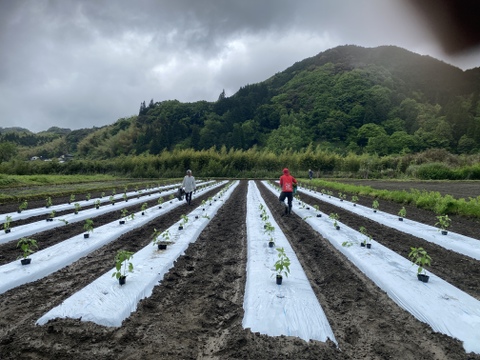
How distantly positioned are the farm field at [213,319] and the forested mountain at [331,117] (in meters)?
55.2

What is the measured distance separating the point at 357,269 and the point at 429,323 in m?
1.59

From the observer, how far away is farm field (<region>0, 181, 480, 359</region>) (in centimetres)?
224

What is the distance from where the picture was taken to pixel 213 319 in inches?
111

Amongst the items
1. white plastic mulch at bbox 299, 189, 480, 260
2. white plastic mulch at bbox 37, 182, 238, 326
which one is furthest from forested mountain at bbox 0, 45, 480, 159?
white plastic mulch at bbox 37, 182, 238, 326

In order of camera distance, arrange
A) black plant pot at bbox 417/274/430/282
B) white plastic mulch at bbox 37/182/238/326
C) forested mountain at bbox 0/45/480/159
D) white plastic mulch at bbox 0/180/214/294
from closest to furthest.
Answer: white plastic mulch at bbox 37/182/238/326 < black plant pot at bbox 417/274/430/282 < white plastic mulch at bbox 0/180/214/294 < forested mountain at bbox 0/45/480/159

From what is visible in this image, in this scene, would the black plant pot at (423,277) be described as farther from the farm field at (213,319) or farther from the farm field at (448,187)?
the farm field at (448,187)

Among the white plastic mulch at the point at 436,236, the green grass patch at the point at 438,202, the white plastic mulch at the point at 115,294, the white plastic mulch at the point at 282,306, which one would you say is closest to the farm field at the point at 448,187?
the green grass patch at the point at 438,202

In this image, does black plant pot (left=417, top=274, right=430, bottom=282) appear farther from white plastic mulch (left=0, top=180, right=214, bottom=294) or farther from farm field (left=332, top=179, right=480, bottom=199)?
farm field (left=332, top=179, right=480, bottom=199)

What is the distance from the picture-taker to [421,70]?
93.6 m

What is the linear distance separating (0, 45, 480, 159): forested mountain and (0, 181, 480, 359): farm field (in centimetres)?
5517

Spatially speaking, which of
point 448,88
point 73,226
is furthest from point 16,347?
point 448,88

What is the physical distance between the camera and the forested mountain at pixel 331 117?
62.0 m

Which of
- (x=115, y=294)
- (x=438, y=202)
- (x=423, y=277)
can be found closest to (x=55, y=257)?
(x=115, y=294)

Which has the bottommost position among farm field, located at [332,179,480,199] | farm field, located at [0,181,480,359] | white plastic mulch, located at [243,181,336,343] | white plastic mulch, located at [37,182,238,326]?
farm field, located at [332,179,480,199]
